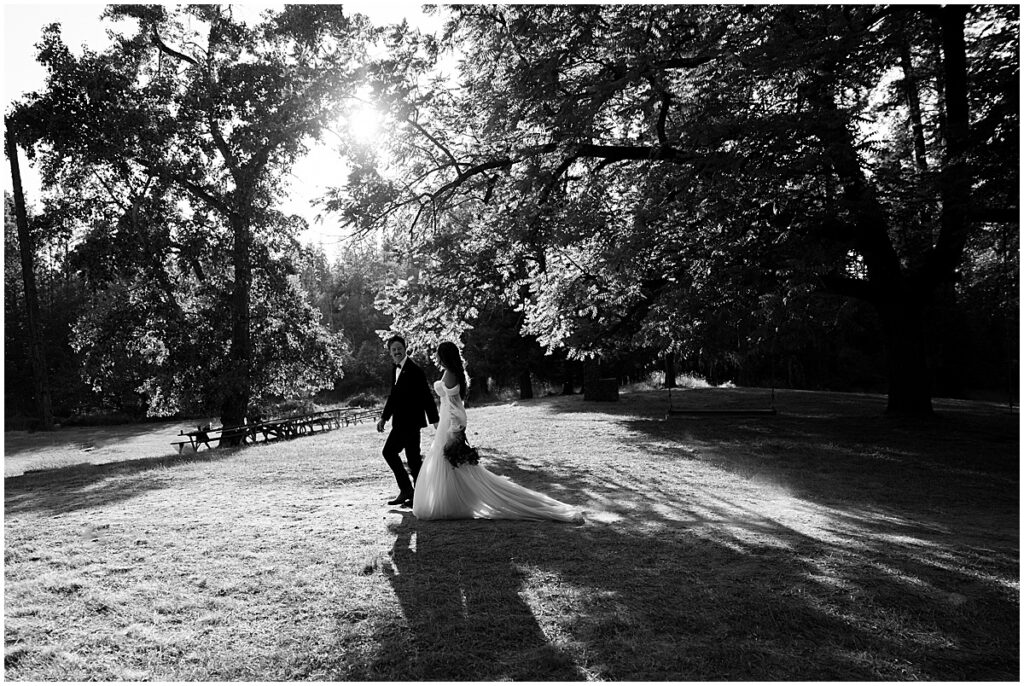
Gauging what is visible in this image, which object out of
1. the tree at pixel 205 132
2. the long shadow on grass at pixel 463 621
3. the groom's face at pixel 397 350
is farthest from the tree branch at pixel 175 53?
the long shadow on grass at pixel 463 621

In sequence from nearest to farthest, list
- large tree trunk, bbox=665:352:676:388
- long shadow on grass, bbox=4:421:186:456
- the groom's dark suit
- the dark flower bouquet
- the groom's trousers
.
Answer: the dark flower bouquet
the groom's trousers
the groom's dark suit
large tree trunk, bbox=665:352:676:388
long shadow on grass, bbox=4:421:186:456

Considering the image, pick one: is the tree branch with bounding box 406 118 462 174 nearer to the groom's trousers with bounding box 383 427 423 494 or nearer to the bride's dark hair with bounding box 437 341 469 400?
the bride's dark hair with bounding box 437 341 469 400

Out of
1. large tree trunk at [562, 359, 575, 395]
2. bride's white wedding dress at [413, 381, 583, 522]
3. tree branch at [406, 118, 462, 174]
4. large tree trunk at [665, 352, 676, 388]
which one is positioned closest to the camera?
bride's white wedding dress at [413, 381, 583, 522]

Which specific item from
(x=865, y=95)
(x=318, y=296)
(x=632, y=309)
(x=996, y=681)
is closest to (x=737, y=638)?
(x=996, y=681)

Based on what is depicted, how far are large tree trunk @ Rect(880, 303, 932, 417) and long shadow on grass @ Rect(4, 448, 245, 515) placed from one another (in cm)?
1668

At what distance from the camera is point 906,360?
1588 centimetres

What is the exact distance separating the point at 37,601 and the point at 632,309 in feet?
46.5

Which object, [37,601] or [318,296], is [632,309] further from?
[318,296]

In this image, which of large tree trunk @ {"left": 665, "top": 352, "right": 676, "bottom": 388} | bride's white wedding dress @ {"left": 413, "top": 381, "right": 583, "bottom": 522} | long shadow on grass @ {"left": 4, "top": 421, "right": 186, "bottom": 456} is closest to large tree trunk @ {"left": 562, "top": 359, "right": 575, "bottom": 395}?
large tree trunk @ {"left": 665, "top": 352, "right": 676, "bottom": 388}

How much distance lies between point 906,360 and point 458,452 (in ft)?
45.0

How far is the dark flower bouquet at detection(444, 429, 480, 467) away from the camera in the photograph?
24.1 feet

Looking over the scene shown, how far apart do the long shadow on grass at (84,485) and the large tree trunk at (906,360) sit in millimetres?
16680

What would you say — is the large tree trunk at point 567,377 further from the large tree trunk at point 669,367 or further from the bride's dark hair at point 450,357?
the bride's dark hair at point 450,357

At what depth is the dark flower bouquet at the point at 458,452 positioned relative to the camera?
736 cm
